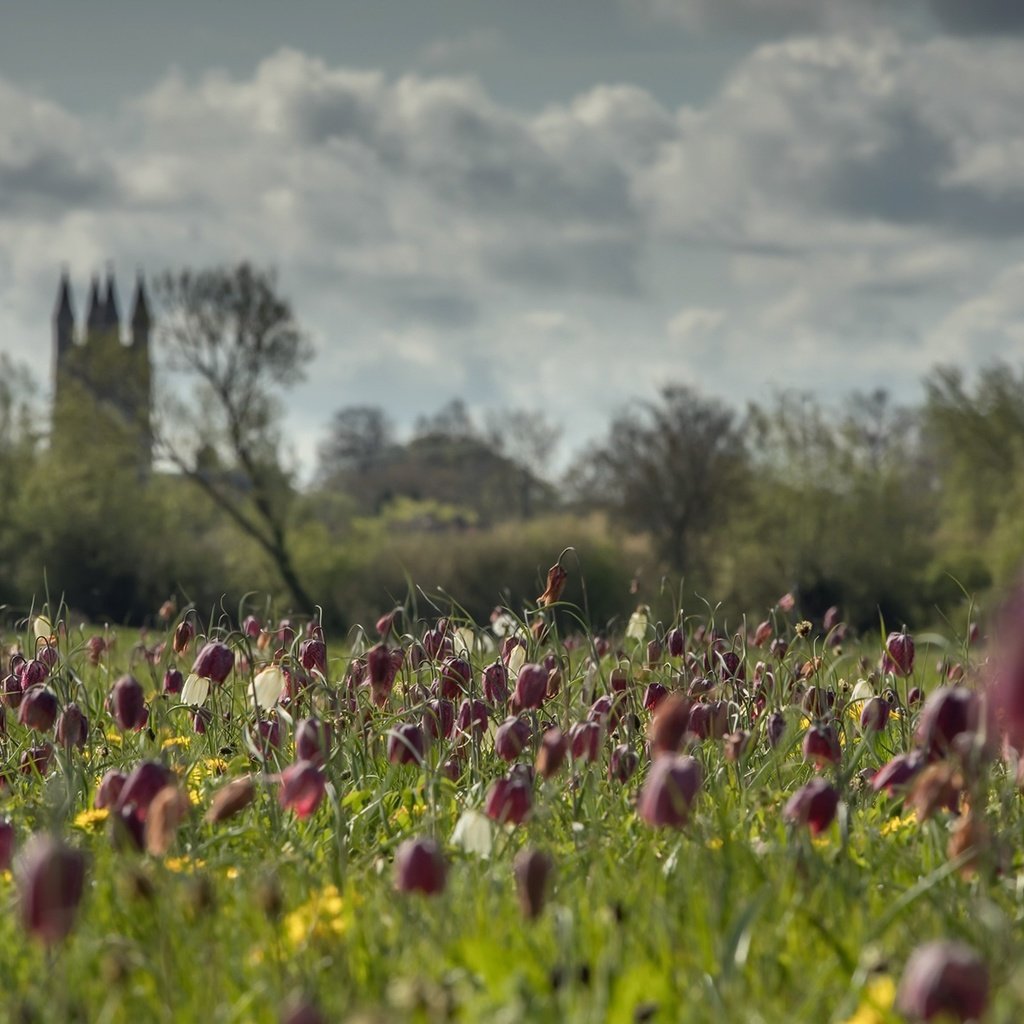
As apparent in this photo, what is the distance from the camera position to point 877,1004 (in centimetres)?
229

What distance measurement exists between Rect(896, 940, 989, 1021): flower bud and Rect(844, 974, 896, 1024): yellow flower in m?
0.47

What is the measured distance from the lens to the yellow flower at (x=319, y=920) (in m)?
2.66

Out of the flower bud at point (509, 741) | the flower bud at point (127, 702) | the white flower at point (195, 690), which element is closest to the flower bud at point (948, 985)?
the flower bud at point (509, 741)

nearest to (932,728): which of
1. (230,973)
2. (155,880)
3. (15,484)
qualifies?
(230,973)

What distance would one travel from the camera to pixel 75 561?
3341 cm

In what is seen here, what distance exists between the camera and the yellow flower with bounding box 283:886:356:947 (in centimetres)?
266


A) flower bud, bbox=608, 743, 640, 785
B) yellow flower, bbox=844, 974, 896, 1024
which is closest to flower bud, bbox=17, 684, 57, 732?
flower bud, bbox=608, 743, 640, 785

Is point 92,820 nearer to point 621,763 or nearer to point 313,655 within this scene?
point 313,655

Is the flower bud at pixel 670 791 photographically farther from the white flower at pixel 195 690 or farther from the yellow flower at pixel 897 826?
the white flower at pixel 195 690

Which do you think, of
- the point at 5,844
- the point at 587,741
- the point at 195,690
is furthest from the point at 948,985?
the point at 195,690

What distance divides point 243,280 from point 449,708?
3045cm

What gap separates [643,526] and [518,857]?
106 feet

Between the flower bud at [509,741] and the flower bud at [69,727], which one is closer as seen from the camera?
the flower bud at [509,741]

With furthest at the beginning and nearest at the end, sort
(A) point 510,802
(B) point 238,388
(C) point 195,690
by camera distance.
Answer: (B) point 238,388, (C) point 195,690, (A) point 510,802
